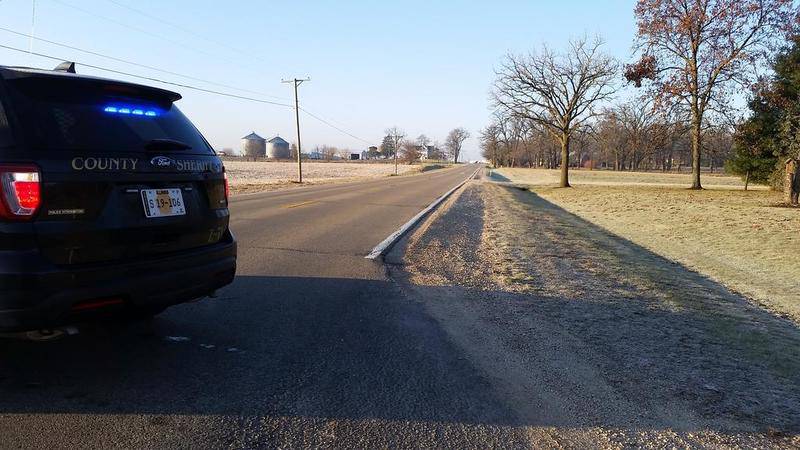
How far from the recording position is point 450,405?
3133 millimetres

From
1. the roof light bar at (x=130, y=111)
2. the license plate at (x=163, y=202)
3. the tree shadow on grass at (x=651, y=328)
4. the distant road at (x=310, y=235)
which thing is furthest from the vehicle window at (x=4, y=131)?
the distant road at (x=310, y=235)

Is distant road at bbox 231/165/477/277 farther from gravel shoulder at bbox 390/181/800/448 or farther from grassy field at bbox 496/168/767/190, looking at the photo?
grassy field at bbox 496/168/767/190

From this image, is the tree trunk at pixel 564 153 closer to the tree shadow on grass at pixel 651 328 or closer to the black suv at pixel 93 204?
the tree shadow on grass at pixel 651 328

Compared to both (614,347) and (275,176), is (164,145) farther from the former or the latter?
(275,176)

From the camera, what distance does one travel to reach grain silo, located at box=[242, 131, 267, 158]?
174 meters

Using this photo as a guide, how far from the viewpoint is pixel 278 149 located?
17175 cm

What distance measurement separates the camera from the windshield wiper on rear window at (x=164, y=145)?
136 inches

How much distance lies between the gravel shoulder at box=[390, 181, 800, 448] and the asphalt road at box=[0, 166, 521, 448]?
1.12ft

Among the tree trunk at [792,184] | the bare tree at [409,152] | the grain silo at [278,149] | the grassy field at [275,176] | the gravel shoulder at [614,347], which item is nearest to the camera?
the gravel shoulder at [614,347]

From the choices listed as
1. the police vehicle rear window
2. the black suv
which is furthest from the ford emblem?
the police vehicle rear window

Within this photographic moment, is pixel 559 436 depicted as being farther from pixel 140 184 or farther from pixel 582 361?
pixel 140 184

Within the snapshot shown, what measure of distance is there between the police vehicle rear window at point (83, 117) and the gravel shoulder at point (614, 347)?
9.50ft

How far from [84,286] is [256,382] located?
1.19m

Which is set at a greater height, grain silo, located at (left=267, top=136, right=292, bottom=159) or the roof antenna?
grain silo, located at (left=267, top=136, right=292, bottom=159)
